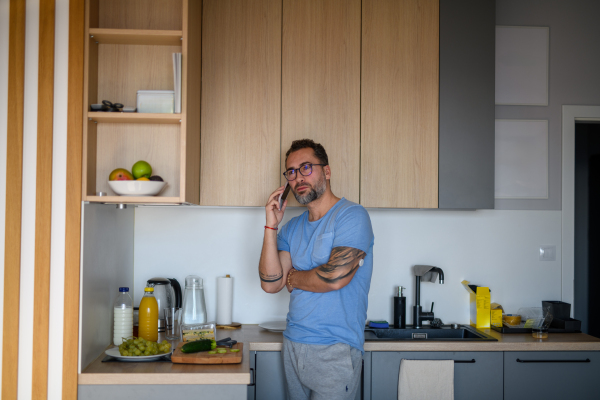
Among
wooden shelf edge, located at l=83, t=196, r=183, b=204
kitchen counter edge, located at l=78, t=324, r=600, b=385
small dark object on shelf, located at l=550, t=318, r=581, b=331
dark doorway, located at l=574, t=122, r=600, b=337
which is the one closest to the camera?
kitchen counter edge, located at l=78, t=324, r=600, b=385

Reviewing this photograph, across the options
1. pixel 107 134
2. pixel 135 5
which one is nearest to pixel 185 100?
pixel 107 134

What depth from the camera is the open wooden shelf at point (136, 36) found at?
1993mm

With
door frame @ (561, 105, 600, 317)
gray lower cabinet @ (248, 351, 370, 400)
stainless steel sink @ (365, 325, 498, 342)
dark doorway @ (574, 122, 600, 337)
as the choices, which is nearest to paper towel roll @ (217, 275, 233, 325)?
gray lower cabinet @ (248, 351, 370, 400)

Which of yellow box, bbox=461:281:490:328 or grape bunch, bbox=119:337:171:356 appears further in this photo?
yellow box, bbox=461:281:490:328

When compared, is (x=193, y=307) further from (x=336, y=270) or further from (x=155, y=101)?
(x=155, y=101)

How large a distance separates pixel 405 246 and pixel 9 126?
2.06 metres

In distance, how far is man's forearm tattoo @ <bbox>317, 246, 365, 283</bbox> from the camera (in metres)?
1.96

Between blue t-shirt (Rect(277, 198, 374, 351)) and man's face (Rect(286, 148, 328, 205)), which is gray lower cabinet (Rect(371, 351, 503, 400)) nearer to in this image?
blue t-shirt (Rect(277, 198, 374, 351))

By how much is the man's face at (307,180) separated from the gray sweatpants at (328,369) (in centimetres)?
63

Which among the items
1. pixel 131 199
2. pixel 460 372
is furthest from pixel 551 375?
pixel 131 199

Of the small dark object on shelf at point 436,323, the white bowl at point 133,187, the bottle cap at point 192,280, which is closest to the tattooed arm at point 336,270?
the white bowl at point 133,187

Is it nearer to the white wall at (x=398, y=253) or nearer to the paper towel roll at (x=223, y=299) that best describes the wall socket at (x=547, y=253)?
the white wall at (x=398, y=253)

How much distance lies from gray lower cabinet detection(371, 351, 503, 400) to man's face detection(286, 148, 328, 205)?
0.81 meters

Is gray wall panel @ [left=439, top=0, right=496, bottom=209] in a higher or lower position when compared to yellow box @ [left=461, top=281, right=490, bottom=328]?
higher
